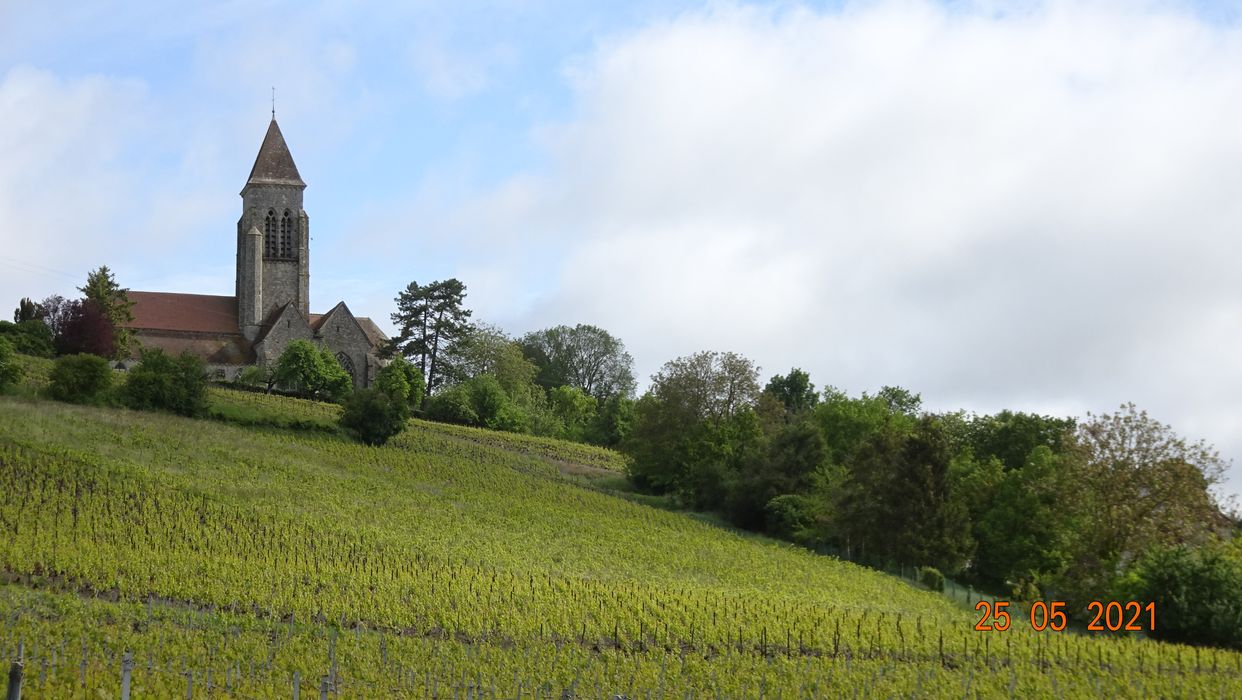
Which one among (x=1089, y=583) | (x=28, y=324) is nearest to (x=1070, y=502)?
(x=1089, y=583)

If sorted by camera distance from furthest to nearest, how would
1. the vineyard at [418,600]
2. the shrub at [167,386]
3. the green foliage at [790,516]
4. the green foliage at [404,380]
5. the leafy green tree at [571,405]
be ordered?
the leafy green tree at [571,405]
the green foliage at [404,380]
the shrub at [167,386]
the green foliage at [790,516]
the vineyard at [418,600]

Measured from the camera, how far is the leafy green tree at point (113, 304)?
74.9 m

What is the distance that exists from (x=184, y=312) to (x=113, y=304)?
506 cm

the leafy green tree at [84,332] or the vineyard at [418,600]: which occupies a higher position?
the leafy green tree at [84,332]

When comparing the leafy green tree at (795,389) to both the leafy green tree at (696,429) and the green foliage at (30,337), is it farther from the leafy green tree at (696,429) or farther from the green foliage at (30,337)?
A: the green foliage at (30,337)

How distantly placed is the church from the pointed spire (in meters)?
0.07

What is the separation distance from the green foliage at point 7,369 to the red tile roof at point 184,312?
24.4 m

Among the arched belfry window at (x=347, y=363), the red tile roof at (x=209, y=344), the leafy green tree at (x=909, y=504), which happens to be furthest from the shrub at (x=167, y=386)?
the leafy green tree at (x=909, y=504)

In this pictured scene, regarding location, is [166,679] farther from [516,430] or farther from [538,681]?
[516,430]

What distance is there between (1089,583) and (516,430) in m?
49.6

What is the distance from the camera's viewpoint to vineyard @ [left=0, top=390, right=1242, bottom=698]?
805 inches

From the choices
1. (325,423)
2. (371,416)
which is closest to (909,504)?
(371,416)

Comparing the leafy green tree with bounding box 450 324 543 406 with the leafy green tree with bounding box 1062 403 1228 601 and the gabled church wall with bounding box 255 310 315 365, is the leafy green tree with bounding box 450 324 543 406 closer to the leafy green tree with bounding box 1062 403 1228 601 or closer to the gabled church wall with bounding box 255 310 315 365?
the gabled church wall with bounding box 255 310 315 365

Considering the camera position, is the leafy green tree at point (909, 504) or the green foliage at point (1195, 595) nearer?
the green foliage at point (1195, 595)
